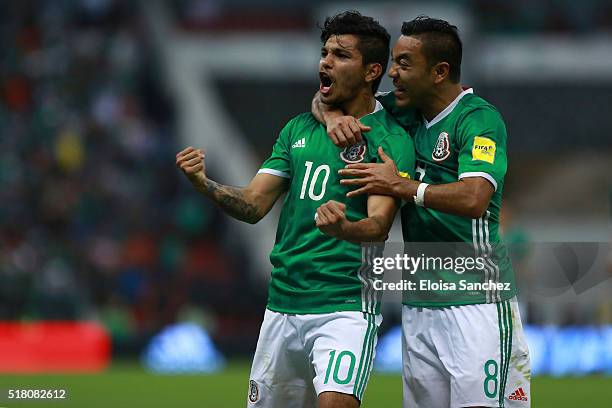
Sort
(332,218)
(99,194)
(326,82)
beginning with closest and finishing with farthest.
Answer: (332,218), (326,82), (99,194)

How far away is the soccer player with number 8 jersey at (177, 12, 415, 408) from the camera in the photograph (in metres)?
5.90

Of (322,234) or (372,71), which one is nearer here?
(322,234)

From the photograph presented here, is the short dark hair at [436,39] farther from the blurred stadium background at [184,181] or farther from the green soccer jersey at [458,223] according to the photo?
the blurred stadium background at [184,181]

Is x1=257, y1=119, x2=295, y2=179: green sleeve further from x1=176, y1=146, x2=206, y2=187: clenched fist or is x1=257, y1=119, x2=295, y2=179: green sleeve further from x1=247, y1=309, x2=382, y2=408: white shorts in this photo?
x1=247, y1=309, x2=382, y2=408: white shorts

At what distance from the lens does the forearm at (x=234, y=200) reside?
630 cm

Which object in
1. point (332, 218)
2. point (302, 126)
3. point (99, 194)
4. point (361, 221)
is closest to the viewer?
point (332, 218)

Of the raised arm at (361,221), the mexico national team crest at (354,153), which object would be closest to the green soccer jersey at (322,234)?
the mexico national team crest at (354,153)

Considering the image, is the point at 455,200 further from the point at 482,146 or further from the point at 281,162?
the point at 281,162

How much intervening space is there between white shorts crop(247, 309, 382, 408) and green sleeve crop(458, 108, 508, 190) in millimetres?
862

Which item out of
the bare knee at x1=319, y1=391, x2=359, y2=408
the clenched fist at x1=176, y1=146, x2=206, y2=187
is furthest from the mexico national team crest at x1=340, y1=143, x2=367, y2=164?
the bare knee at x1=319, y1=391, x2=359, y2=408

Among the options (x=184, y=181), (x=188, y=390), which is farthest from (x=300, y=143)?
(x=184, y=181)

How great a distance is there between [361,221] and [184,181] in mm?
15345

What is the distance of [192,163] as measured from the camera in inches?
240

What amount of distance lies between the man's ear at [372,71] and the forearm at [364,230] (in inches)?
32.5
